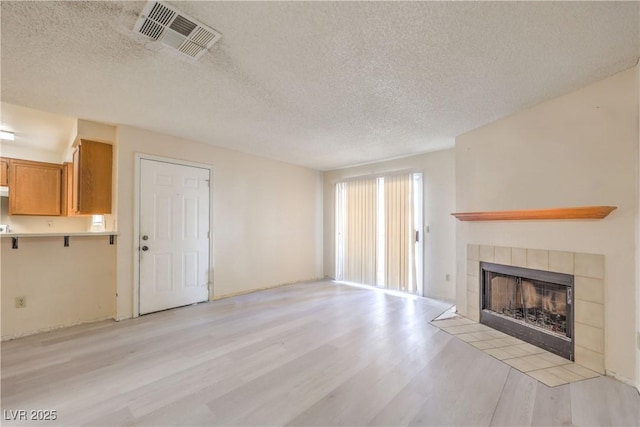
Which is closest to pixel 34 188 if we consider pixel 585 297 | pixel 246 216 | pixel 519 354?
pixel 246 216

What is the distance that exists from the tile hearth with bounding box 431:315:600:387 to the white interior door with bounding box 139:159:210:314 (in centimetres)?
341

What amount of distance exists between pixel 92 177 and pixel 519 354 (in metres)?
5.03

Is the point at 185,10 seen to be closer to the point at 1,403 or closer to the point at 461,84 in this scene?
the point at 461,84

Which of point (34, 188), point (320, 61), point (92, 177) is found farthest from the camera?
point (34, 188)

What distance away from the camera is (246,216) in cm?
459

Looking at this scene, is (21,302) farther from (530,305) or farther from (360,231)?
(530,305)

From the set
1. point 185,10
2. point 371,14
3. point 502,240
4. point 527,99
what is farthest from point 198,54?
point 502,240

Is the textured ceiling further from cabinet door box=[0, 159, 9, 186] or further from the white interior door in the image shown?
cabinet door box=[0, 159, 9, 186]

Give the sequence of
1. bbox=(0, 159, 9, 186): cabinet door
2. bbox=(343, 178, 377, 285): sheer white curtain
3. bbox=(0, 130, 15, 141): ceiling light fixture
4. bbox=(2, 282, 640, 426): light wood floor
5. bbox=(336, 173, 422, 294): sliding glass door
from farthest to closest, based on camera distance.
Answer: bbox=(343, 178, 377, 285): sheer white curtain < bbox=(336, 173, 422, 294): sliding glass door < bbox=(0, 159, 9, 186): cabinet door < bbox=(0, 130, 15, 141): ceiling light fixture < bbox=(2, 282, 640, 426): light wood floor

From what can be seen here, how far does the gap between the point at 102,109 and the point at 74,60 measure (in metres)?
1.01

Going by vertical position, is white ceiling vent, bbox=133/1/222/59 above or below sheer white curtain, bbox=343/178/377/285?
above

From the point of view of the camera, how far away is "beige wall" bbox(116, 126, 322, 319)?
3.31 meters

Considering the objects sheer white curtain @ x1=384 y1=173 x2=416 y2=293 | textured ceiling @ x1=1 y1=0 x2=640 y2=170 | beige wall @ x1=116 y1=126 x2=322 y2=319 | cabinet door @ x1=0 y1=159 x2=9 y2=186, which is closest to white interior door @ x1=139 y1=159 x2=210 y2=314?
beige wall @ x1=116 y1=126 x2=322 y2=319

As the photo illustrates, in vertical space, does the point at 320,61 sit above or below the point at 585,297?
above
